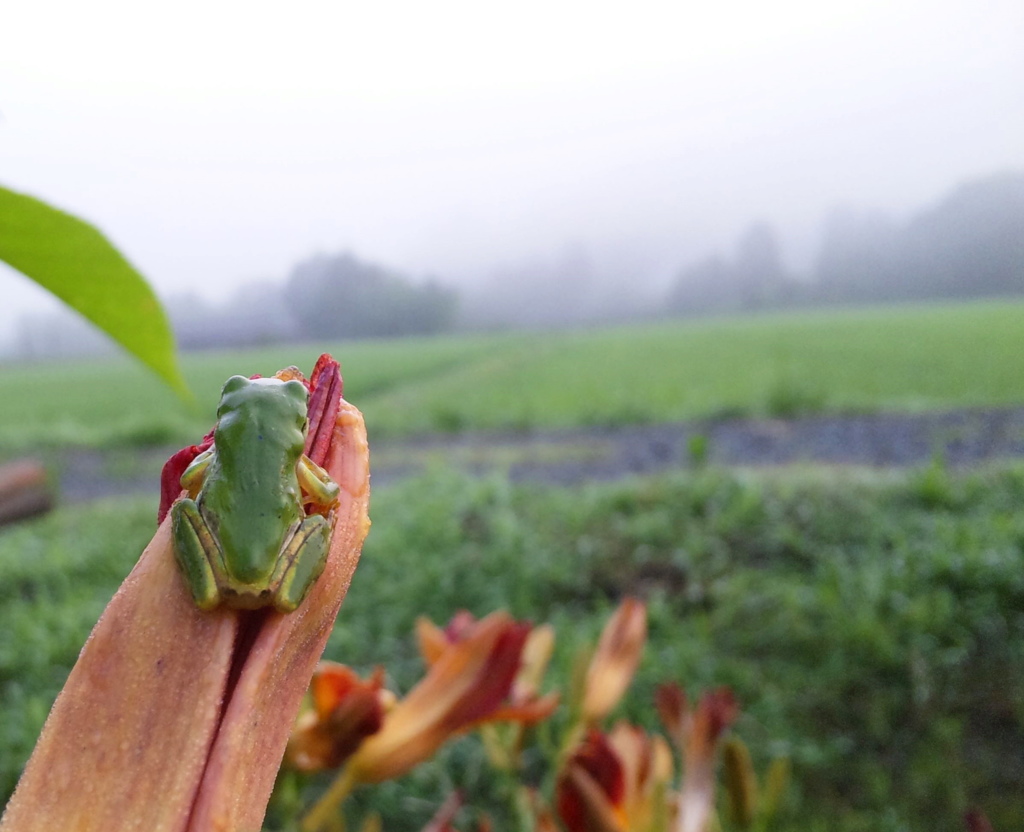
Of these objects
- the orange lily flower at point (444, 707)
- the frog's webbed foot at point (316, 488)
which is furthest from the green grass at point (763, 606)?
the frog's webbed foot at point (316, 488)

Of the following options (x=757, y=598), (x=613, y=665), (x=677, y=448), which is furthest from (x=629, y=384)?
(x=613, y=665)

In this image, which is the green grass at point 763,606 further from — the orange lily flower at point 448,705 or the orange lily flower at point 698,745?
the orange lily flower at point 448,705

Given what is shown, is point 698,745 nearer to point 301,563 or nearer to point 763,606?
point 301,563

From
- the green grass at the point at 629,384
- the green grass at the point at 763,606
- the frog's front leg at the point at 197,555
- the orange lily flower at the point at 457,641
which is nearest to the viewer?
the frog's front leg at the point at 197,555

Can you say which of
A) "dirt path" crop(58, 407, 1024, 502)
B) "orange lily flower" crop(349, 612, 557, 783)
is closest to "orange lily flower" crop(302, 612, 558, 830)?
"orange lily flower" crop(349, 612, 557, 783)

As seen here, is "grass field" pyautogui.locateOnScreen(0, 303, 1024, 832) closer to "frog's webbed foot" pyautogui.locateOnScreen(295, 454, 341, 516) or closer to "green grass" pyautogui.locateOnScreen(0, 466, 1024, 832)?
"green grass" pyautogui.locateOnScreen(0, 466, 1024, 832)

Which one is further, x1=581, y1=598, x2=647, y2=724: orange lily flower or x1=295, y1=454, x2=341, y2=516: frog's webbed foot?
x1=581, y1=598, x2=647, y2=724: orange lily flower

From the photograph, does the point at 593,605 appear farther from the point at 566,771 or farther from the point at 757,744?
the point at 566,771
